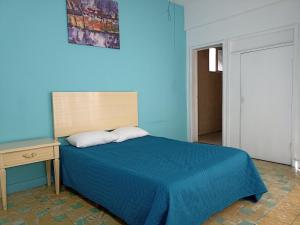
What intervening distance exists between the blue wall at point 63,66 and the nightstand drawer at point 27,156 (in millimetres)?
451

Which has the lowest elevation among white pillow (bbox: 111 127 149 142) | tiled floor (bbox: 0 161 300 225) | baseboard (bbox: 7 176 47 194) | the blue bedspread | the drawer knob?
tiled floor (bbox: 0 161 300 225)

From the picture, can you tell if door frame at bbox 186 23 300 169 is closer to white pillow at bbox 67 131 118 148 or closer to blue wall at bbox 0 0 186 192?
blue wall at bbox 0 0 186 192

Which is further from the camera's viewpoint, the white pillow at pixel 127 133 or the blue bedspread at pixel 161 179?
the white pillow at pixel 127 133

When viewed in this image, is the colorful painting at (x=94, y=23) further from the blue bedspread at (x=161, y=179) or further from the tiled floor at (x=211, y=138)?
the tiled floor at (x=211, y=138)

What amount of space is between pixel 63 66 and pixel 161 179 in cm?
209

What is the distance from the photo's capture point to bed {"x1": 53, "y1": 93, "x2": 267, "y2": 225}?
1.65 metres

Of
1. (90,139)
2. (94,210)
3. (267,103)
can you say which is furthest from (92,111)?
(267,103)

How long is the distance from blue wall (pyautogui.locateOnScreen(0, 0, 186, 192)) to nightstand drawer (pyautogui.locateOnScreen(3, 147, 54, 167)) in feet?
1.48

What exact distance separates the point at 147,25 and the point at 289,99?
2.46 m

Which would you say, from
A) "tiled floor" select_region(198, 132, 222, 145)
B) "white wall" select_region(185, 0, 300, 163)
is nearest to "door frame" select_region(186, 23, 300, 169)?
"white wall" select_region(185, 0, 300, 163)

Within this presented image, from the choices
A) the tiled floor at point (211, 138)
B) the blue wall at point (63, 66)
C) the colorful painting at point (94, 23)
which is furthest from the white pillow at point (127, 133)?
the tiled floor at point (211, 138)

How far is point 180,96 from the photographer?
4574 mm

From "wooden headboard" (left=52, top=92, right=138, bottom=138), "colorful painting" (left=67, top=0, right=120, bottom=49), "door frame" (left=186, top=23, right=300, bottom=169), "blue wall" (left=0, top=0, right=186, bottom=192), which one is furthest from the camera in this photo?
"door frame" (left=186, top=23, right=300, bottom=169)

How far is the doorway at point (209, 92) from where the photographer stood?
19.1 feet
